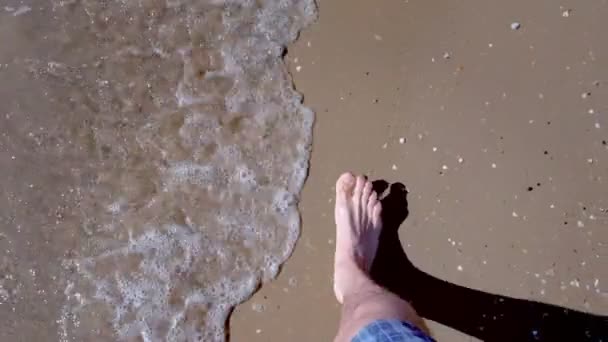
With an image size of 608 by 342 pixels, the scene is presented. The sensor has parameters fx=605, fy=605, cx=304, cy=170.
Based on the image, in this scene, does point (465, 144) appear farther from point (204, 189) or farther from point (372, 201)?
point (204, 189)

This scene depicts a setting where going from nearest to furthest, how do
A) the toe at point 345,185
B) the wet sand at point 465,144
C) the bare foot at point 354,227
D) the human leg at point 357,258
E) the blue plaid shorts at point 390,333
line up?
the blue plaid shorts at point 390,333
the human leg at point 357,258
the wet sand at point 465,144
the bare foot at point 354,227
the toe at point 345,185

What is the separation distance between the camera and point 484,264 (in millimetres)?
2721

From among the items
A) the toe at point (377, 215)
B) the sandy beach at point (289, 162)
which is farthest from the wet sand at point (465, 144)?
the toe at point (377, 215)

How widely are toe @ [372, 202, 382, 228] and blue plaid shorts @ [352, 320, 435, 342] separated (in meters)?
0.63

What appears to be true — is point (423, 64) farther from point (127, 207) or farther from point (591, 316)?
point (127, 207)

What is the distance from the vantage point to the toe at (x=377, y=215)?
291 cm

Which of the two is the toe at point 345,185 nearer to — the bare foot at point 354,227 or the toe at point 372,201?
the bare foot at point 354,227

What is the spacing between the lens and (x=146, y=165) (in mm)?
3137

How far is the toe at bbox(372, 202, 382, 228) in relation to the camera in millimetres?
2906

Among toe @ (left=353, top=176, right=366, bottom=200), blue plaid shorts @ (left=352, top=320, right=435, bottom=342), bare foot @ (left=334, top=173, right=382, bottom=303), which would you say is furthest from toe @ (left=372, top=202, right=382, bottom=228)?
blue plaid shorts @ (left=352, top=320, right=435, bottom=342)

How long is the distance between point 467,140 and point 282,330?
49.2 inches

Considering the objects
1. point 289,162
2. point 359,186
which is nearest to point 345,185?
point 359,186

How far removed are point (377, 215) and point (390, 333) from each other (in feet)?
2.44

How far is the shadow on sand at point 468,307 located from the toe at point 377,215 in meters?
0.04
